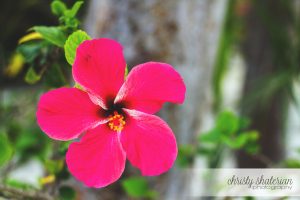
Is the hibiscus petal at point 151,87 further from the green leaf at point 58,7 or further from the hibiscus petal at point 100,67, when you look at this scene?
the green leaf at point 58,7

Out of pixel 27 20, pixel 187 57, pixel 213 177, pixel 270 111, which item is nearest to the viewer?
pixel 213 177

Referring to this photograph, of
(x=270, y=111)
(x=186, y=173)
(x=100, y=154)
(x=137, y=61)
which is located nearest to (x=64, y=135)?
(x=100, y=154)

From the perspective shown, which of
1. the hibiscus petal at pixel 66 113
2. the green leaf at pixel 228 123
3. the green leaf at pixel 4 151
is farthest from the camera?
the green leaf at pixel 228 123

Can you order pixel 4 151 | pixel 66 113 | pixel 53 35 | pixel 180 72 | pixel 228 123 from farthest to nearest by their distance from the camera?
pixel 180 72 < pixel 228 123 < pixel 4 151 < pixel 53 35 < pixel 66 113

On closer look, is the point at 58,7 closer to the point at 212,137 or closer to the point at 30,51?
the point at 30,51

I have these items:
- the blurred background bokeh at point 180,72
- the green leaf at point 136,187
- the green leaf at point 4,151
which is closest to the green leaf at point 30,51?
the blurred background bokeh at point 180,72

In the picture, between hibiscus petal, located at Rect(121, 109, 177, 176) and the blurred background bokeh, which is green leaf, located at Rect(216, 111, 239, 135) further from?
hibiscus petal, located at Rect(121, 109, 177, 176)

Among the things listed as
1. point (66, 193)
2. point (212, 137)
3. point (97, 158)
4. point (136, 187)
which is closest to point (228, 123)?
point (212, 137)

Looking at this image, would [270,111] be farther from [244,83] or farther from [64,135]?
[64,135]
